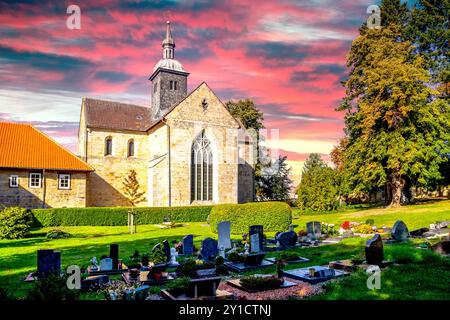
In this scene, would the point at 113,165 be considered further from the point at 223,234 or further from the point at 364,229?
the point at 364,229

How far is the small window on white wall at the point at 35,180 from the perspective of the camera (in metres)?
27.2

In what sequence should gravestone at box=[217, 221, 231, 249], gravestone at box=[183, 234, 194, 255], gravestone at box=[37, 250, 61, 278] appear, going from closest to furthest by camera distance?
gravestone at box=[37, 250, 61, 278] < gravestone at box=[183, 234, 194, 255] < gravestone at box=[217, 221, 231, 249]

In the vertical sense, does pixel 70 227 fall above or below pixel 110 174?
below

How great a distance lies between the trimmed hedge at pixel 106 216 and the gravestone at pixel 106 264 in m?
14.5

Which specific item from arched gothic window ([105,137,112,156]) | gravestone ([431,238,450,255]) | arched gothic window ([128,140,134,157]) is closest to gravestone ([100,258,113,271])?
gravestone ([431,238,450,255])

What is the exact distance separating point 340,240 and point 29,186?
24572mm

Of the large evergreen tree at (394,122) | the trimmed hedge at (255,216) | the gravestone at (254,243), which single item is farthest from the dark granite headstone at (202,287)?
the large evergreen tree at (394,122)

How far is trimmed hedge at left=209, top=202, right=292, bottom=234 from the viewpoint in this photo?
2006cm

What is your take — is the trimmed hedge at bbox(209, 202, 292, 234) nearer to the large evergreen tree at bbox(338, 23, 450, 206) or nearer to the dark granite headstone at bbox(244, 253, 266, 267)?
the dark granite headstone at bbox(244, 253, 266, 267)

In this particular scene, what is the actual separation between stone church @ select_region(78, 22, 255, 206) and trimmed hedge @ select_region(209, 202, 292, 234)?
10.9 metres

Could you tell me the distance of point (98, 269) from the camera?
10391mm

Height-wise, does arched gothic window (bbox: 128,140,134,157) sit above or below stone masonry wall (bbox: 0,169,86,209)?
above
